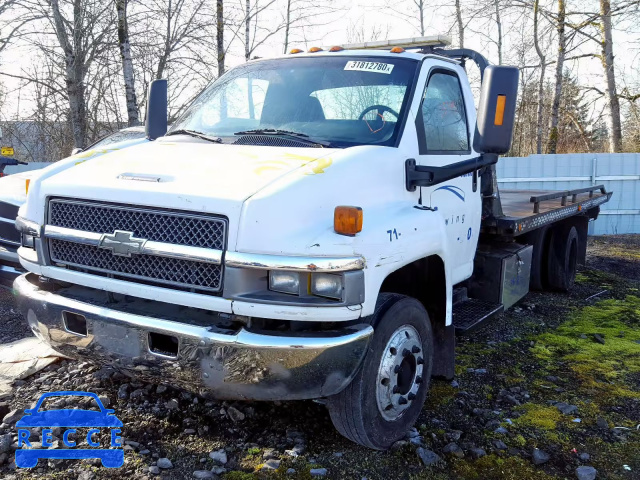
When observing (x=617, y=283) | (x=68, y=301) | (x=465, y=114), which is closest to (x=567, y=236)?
(x=617, y=283)

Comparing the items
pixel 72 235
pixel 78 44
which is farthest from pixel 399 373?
pixel 78 44

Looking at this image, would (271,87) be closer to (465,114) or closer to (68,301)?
(465,114)

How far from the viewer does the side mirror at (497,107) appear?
11.6 feet

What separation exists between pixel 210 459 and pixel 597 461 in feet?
7.34

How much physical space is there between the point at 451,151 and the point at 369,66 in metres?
0.86

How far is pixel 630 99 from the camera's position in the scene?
67.1 ft

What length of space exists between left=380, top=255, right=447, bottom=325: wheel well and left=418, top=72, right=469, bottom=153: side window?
2.46 feet

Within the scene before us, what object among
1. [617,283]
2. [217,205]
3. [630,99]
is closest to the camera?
[217,205]

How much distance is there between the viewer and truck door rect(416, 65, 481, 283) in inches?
156

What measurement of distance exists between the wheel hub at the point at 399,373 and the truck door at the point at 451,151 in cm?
71

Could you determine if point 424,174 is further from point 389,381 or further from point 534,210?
point 534,210

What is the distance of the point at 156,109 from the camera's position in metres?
4.65

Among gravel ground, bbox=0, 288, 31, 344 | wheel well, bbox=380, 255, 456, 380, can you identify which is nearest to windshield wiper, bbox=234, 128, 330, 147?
wheel well, bbox=380, 255, 456, 380

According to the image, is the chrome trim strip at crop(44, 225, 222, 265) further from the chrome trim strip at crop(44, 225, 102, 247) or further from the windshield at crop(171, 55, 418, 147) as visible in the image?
the windshield at crop(171, 55, 418, 147)
